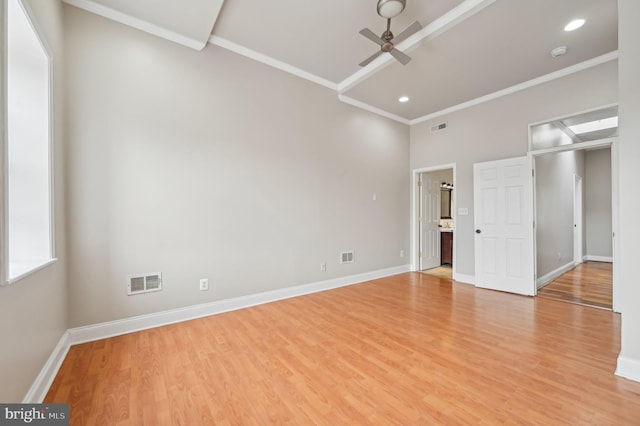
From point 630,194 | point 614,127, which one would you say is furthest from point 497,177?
point 630,194

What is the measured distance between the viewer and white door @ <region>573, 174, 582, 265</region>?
6.20 m

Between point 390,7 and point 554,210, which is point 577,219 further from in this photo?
point 390,7

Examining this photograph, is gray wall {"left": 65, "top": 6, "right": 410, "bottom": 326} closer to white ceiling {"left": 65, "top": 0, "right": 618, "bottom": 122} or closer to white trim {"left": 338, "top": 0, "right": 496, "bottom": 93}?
white ceiling {"left": 65, "top": 0, "right": 618, "bottom": 122}

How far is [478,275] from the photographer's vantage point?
14.7 ft

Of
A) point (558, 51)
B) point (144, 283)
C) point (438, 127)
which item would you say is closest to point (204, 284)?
point (144, 283)

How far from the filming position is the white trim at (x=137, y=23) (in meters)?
2.52

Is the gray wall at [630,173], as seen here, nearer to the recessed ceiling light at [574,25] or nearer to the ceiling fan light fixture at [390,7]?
the recessed ceiling light at [574,25]

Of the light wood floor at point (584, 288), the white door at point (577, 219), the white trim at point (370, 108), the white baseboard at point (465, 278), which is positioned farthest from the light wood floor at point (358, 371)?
the white door at point (577, 219)

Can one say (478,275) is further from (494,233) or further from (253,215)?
(253,215)

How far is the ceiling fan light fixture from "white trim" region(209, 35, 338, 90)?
5.60ft

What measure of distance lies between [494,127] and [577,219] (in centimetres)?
442

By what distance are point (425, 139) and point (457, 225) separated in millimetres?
2001

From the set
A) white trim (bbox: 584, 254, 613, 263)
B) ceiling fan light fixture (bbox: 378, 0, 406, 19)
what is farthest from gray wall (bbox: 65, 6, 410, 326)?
white trim (bbox: 584, 254, 613, 263)

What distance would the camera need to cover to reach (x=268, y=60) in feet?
12.0
